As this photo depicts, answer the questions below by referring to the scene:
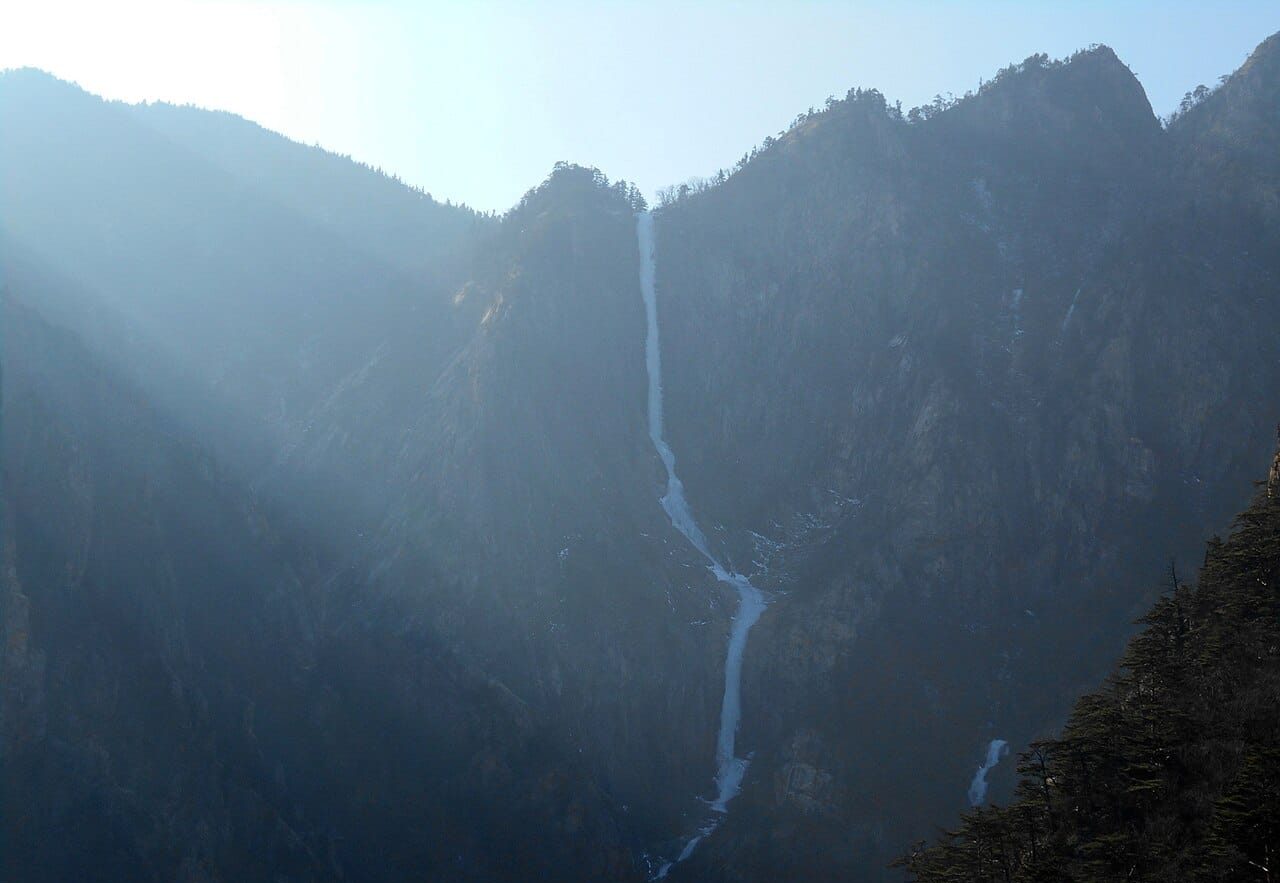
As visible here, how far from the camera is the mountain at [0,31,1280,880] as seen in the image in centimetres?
9012

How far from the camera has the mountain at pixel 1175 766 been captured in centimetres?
4356

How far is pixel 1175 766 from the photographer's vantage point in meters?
49.8

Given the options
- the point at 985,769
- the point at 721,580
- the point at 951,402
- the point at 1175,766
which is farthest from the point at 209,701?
the point at 951,402

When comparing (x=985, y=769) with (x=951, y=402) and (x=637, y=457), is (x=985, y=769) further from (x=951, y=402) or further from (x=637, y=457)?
(x=637, y=457)

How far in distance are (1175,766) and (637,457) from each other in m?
77.2

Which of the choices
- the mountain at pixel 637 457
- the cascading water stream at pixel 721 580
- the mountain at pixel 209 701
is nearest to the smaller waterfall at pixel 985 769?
the mountain at pixel 637 457

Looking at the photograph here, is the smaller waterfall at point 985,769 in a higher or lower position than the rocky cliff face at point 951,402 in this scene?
lower

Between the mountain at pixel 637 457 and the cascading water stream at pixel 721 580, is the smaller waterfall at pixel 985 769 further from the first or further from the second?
the cascading water stream at pixel 721 580

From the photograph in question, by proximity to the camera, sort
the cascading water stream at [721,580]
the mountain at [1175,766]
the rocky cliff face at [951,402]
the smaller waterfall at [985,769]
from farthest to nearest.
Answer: the rocky cliff face at [951,402]
the cascading water stream at [721,580]
the smaller waterfall at [985,769]
the mountain at [1175,766]

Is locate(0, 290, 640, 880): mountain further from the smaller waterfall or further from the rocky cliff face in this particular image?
the smaller waterfall

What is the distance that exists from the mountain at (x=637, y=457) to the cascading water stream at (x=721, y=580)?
3.11 feet

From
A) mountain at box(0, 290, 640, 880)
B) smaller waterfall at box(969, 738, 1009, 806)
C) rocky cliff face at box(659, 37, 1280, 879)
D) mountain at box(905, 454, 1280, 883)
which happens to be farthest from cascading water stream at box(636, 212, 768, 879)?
mountain at box(905, 454, 1280, 883)

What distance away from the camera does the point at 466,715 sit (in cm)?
9575

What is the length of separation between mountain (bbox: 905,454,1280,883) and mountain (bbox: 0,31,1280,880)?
1554 inches
